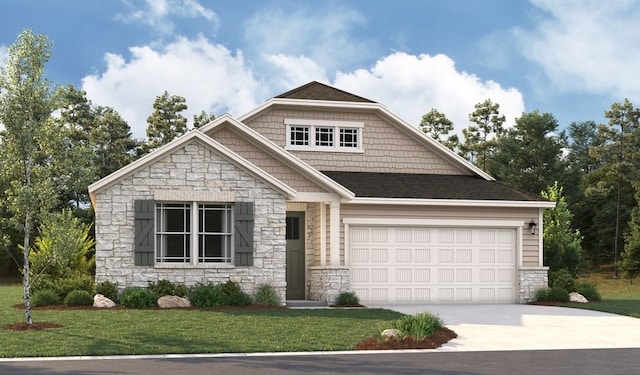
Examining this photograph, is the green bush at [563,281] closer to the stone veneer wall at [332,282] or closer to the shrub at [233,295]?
the stone veneer wall at [332,282]

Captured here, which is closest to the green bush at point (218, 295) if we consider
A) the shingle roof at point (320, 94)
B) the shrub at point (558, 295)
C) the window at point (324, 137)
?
the window at point (324, 137)

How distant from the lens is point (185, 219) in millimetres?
20406

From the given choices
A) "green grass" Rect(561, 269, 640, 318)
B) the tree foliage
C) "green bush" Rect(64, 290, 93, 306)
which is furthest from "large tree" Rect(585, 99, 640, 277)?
"green bush" Rect(64, 290, 93, 306)

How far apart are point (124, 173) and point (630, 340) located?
11.9 meters

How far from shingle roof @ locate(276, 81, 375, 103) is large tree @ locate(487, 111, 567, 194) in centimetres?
2415

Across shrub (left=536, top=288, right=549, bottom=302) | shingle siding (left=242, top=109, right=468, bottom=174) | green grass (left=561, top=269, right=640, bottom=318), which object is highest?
shingle siding (left=242, top=109, right=468, bottom=174)

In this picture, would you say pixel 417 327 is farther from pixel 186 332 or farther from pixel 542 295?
pixel 542 295

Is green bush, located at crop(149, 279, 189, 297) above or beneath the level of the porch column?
beneath

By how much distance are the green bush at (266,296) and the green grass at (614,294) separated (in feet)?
26.2

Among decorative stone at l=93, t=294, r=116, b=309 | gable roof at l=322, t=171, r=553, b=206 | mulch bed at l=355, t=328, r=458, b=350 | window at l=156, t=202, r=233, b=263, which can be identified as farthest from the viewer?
gable roof at l=322, t=171, r=553, b=206

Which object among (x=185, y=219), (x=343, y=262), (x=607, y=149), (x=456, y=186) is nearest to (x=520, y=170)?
(x=607, y=149)

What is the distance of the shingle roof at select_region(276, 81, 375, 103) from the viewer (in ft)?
84.0

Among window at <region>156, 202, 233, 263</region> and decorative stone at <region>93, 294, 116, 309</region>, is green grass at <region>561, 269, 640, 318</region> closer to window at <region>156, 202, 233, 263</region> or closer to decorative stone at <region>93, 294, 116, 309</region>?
window at <region>156, 202, 233, 263</region>

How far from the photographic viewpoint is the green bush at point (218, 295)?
64.1 ft
